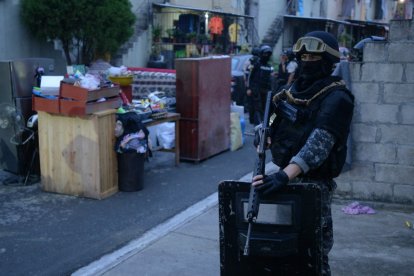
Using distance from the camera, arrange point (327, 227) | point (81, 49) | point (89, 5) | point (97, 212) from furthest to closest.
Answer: point (81, 49) → point (89, 5) → point (97, 212) → point (327, 227)

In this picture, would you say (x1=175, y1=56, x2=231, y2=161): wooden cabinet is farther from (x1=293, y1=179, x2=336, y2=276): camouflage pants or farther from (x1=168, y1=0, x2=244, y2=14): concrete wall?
(x1=168, y1=0, x2=244, y2=14): concrete wall

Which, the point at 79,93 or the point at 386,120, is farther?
the point at 79,93

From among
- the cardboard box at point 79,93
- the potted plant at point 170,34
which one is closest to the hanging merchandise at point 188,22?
the potted plant at point 170,34

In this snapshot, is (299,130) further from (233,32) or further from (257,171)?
(233,32)

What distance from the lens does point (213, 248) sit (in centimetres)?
463

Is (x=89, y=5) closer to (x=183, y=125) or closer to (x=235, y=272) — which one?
(x=183, y=125)

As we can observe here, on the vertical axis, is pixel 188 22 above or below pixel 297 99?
above

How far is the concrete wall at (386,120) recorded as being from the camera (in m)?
5.52

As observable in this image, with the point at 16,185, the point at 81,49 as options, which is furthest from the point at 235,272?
the point at 81,49

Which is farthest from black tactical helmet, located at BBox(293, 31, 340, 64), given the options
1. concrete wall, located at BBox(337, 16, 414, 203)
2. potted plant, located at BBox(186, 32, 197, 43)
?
potted plant, located at BBox(186, 32, 197, 43)

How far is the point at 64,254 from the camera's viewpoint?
4.61 metres

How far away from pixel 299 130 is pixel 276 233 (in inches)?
25.4

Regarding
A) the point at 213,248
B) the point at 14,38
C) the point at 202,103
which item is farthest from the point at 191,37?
the point at 213,248

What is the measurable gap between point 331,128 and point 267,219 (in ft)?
2.01
